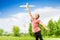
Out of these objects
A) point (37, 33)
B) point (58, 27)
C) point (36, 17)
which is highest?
point (58, 27)

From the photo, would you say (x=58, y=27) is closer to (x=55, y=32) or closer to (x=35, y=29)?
(x=55, y=32)

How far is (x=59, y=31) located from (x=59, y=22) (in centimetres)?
117

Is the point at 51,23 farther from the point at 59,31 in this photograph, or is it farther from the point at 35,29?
the point at 35,29

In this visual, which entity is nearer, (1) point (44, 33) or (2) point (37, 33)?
(2) point (37, 33)

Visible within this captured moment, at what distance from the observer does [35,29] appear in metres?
5.93

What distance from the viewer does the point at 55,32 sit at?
19.7 meters

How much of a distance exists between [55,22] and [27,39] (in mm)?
9649

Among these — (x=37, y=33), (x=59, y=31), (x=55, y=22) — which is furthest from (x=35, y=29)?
(x=59, y=31)

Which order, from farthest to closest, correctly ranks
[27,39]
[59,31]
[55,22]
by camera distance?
[59,31] < [55,22] < [27,39]

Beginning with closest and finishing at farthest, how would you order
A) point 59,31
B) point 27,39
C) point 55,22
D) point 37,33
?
1. point 37,33
2. point 27,39
3. point 55,22
4. point 59,31

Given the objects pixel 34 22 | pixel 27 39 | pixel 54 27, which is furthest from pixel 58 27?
pixel 34 22

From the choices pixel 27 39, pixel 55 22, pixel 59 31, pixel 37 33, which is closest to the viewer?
pixel 37 33

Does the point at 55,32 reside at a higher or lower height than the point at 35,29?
higher

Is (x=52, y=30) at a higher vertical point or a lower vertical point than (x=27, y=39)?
higher
